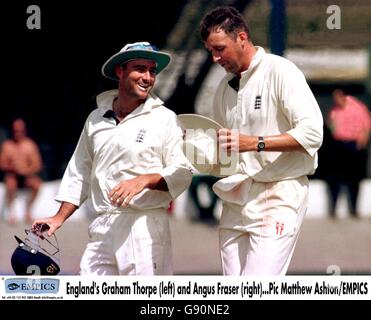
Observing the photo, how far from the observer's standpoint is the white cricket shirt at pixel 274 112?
524 centimetres

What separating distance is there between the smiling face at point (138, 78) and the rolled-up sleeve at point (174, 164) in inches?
6.9

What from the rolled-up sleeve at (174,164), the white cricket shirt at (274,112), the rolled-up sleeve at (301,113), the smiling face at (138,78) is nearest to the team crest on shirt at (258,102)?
the white cricket shirt at (274,112)

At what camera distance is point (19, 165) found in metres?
6.40

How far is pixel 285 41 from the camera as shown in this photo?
6184 millimetres

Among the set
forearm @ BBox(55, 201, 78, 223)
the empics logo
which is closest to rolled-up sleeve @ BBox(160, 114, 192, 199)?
forearm @ BBox(55, 201, 78, 223)

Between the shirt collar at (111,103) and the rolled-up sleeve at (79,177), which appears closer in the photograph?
the shirt collar at (111,103)

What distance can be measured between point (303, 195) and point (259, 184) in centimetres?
19

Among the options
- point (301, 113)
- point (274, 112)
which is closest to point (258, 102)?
point (274, 112)

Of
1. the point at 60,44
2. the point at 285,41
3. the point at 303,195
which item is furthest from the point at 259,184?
the point at 60,44

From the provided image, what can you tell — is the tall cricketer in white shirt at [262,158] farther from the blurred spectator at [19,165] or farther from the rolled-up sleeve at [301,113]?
the blurred spectator at [19,165]

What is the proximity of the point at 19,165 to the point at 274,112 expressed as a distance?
1.62 m

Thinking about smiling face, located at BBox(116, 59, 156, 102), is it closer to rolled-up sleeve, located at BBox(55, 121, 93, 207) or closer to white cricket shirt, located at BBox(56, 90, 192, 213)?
white cricket shirt, located at BBox(56, 90, 192, 213)

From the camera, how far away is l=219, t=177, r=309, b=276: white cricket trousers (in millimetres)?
5309

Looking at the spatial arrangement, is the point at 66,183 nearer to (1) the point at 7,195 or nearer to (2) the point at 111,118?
(2) the point at 111,118
